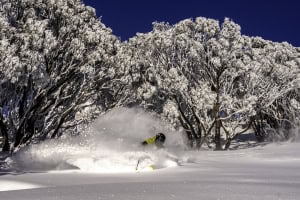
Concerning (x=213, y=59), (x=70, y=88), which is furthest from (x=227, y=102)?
(x=70, y=88)

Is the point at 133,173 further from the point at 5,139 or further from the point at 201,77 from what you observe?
the point at 201,77

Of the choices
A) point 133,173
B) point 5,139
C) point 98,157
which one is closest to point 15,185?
point 133,173

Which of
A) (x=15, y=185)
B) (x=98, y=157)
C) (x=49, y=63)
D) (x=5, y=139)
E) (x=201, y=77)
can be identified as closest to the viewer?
(x=15, y=185)

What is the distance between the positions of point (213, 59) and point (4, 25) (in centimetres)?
1026

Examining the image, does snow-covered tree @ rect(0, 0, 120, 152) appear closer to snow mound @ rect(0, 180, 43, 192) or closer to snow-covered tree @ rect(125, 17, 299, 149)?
snow-covered tree @ rect(125, 17, 299, 149)

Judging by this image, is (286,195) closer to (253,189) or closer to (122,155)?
(253,189)

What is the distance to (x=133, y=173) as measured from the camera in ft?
24.4

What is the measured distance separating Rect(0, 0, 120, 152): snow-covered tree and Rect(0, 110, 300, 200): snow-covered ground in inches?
92.5

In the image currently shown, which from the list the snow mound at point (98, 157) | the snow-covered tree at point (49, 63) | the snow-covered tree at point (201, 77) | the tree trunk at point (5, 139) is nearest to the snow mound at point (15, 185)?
the snow mound at point (98, 157)

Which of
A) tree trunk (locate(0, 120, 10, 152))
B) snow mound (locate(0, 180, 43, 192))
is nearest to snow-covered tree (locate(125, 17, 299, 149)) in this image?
tree trunk (locate(0, 120, 10, 152))

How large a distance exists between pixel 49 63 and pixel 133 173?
30.2 feet

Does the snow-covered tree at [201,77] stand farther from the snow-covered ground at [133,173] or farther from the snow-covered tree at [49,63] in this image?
the snow-covered tree at [49,63]

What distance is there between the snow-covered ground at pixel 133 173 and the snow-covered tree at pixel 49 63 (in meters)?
2.35

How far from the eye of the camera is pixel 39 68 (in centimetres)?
1323
